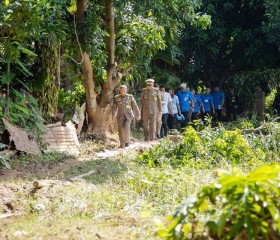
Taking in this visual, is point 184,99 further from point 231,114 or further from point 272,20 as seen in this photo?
point 231,114

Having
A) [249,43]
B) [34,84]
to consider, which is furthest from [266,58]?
[34,84]

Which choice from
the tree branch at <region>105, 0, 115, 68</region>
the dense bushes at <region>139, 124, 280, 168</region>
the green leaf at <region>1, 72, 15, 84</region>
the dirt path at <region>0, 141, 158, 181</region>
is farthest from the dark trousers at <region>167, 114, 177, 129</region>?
the green leaf at <region>1, 72, 15, 84</region>

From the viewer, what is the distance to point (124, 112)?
1411 centimetres

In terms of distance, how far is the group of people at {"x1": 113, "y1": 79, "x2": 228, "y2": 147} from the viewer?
1419cm

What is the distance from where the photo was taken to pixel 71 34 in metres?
14.2

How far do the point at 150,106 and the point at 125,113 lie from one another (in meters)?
1.71

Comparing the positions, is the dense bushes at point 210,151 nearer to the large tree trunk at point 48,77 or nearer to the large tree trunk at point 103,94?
the large tree trunk at point 48,77

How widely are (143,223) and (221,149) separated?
205 inches

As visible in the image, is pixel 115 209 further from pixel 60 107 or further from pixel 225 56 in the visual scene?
pixel 225 56

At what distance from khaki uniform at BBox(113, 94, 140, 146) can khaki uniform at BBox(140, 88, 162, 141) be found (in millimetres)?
1401

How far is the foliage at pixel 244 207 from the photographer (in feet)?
12.0

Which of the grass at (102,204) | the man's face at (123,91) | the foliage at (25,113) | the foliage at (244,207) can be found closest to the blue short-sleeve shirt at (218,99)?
the man's face at (123,91)

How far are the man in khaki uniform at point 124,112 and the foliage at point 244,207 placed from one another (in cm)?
1026

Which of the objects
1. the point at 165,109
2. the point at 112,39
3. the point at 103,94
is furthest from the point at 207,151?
the point at 165,109
